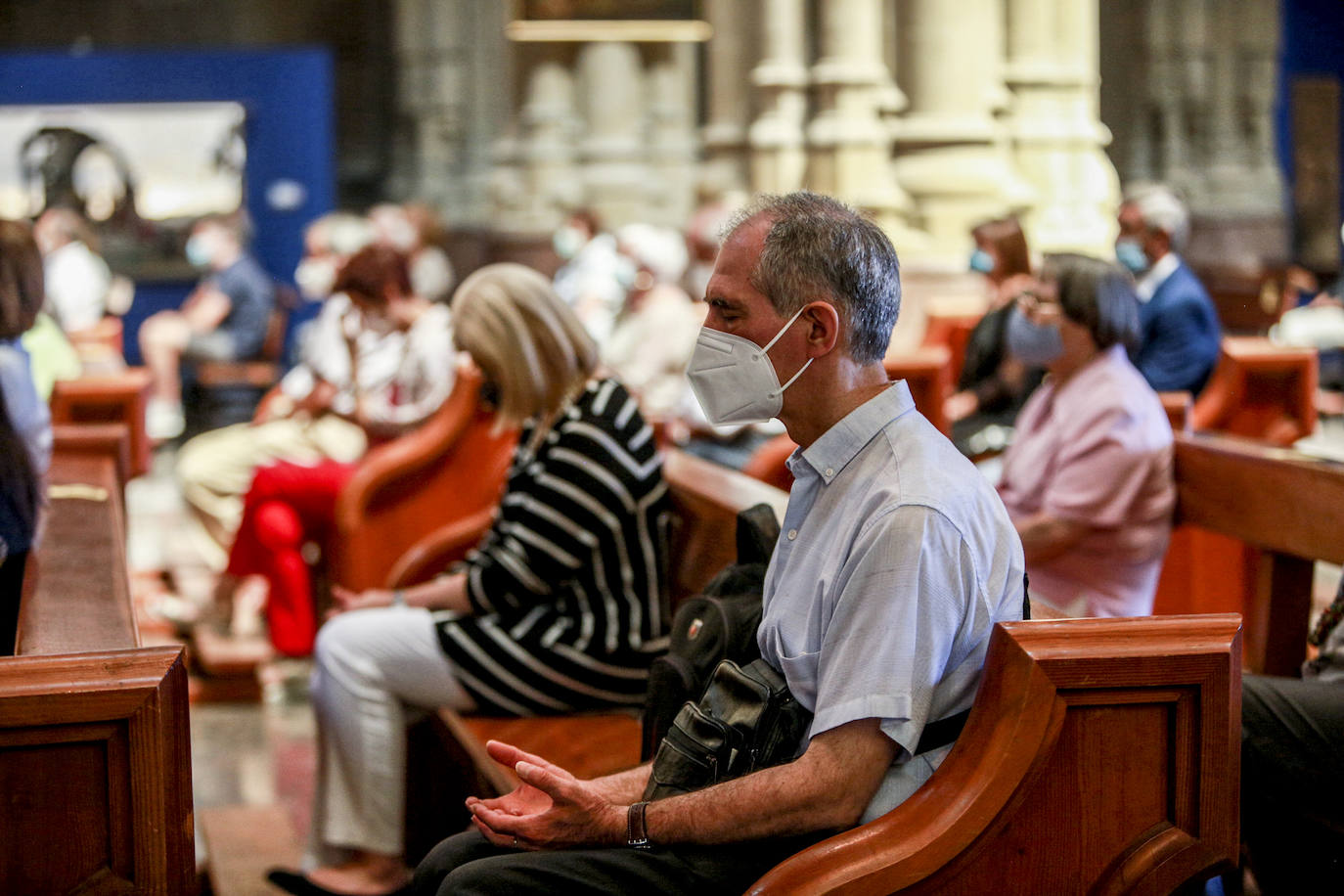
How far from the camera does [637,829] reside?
2.07 m

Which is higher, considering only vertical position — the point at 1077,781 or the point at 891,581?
the point at 891,581

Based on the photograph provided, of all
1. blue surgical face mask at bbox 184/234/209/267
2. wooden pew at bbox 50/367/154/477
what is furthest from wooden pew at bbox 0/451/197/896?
blue surgical face mask at bbox 184/234/209/267

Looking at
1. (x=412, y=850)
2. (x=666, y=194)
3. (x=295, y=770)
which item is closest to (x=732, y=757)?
(x=412, y=850)

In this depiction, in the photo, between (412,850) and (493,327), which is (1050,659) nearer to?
(493,327)

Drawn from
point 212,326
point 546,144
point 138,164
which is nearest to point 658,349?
point 212,326

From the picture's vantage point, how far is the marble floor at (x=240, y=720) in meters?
4.58

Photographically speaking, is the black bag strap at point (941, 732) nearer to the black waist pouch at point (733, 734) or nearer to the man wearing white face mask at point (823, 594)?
the man wearing white face mask at point (823, 594)

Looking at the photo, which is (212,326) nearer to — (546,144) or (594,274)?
(546,144)

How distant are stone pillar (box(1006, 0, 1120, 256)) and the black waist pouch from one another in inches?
247

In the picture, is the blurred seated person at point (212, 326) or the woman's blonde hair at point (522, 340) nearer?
the woman's blonde hair at point (522, 340)

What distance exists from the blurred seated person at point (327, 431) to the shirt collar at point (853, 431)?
3845mm

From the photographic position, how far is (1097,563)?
11.9 ft

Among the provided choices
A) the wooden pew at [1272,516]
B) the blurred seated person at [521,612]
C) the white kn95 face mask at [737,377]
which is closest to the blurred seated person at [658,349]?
the blurred seated person at [521,612]

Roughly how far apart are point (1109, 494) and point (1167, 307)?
7.43ft
